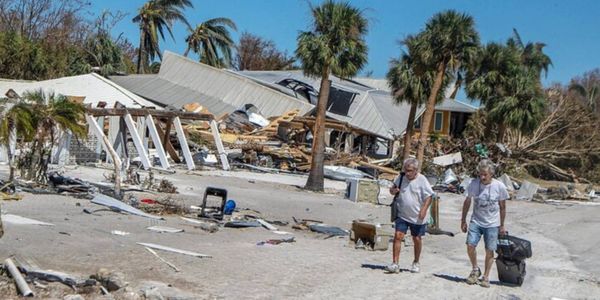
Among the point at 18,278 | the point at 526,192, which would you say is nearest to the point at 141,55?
the point at 526,192

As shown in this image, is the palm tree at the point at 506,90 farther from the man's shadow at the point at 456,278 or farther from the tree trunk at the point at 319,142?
the man's shadow at the point at 456,278

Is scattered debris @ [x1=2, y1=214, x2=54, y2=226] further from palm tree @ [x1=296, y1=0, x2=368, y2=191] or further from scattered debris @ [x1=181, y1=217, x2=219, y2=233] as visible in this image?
palm tree @ [x1=296, y1=0, x2=368, y2=191]

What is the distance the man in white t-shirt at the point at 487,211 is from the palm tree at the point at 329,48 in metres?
15.9

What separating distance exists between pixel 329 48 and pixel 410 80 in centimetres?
702

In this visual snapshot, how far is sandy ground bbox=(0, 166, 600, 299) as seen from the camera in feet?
27.5

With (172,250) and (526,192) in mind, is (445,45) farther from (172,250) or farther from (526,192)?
(172,250)

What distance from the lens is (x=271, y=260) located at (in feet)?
33.6

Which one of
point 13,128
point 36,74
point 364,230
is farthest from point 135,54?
point 364,230

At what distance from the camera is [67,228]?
1120 centimetres

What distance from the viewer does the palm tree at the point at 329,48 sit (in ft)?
81.1

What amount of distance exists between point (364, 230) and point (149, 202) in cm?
522

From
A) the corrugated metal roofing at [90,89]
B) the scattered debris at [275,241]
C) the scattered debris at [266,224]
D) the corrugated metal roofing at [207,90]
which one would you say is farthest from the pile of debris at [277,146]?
the scattered debris at [275,241]

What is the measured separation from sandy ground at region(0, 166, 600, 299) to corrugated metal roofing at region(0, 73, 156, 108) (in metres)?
15.3

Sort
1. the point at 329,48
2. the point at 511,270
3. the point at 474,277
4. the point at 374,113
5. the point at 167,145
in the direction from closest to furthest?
1. the point at 474,277
2. the point at 511,270
3. the point at 329,48
4. the point at 167,145
5. the point at 374,113
